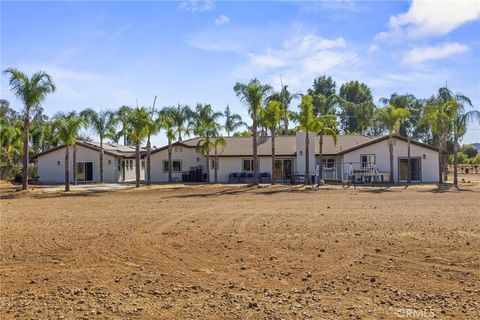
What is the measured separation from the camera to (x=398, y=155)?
120ft

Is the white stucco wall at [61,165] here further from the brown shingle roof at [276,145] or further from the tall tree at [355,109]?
the tall tree at [355,109]

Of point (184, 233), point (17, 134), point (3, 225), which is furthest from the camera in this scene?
point (17, 134)

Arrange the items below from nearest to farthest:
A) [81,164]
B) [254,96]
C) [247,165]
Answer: [254,96], [247,165], [81,164]

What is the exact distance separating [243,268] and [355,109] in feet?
174

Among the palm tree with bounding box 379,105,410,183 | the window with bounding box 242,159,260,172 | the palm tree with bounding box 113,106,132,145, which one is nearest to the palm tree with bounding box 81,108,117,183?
the palm tree with bounding box 113,106,132,145

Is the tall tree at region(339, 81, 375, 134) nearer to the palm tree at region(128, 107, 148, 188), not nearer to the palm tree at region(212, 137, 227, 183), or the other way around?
the palm tree at region(212, 137, 227, 183)

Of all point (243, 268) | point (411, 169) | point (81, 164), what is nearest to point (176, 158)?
point (81, 164)

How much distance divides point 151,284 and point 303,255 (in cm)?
314

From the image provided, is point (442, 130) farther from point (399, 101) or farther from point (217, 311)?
point (217, 311)

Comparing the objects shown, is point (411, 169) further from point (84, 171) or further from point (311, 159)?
point (84, 171)

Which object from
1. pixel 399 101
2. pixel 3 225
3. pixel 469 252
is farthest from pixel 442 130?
pixel 3 225

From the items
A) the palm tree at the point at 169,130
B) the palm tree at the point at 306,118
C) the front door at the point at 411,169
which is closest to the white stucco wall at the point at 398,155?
the front door at the point at 411,169

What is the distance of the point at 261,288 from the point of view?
22.7 feet

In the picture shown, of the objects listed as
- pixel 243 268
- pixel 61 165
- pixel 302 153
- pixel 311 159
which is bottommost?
pixel 243 268
